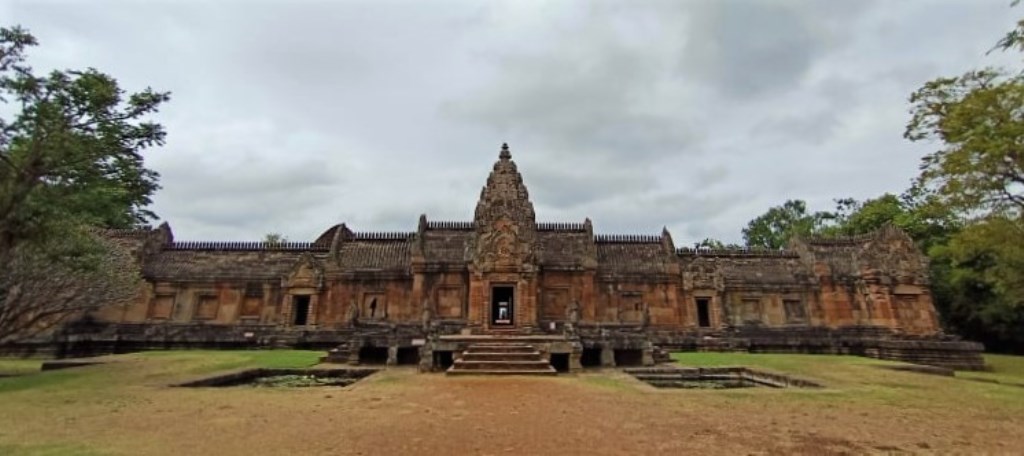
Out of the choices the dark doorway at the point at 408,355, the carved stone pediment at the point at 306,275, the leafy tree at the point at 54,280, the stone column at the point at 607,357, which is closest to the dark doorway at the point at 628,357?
the stone column at the point at 607,357

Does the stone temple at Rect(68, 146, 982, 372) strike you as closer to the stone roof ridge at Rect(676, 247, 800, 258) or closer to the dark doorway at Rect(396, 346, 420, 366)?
the stone roof ridge at Rect(676, 247, 800, 258)

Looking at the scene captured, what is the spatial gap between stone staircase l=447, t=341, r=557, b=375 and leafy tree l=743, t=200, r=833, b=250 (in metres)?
38.3

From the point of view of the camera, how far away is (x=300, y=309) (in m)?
26.5

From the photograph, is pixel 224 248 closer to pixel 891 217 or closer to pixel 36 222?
pixel 36 222

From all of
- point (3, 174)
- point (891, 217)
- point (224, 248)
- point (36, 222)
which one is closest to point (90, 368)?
point (36, 222)

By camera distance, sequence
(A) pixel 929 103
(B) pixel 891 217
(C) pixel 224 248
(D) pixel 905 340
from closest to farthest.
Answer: (A) pixel 929 103 → (D) pixel 905 340 → (C) pixel 224 248 → (B) pixel 891 217

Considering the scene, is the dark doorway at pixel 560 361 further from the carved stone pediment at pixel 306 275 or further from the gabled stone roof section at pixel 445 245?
the carved stone pediment at pixel 306 275

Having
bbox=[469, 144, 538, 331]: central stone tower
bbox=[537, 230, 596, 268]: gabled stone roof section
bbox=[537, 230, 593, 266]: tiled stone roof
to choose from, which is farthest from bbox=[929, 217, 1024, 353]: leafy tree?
bbox=[469, 144, 538, 331]: central stone tower

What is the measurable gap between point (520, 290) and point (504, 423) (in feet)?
49.9

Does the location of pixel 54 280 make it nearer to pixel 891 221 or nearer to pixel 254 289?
pixel 254 289

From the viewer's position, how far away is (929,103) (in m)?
17.2

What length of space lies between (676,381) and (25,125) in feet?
59.5

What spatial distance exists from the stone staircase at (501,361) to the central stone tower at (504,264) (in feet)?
15.0

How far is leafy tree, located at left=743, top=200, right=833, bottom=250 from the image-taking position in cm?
4728
